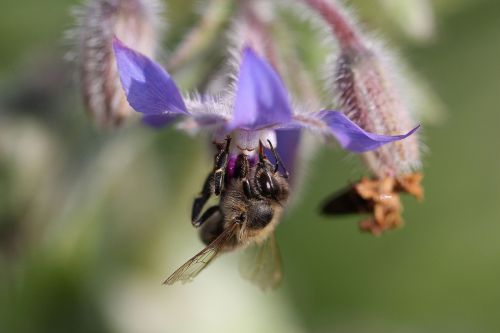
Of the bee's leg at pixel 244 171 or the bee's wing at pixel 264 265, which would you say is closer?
the bee's leg at pixel 244 171

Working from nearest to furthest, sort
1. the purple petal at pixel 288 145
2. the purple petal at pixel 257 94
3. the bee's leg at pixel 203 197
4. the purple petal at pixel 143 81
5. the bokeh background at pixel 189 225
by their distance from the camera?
the purple petal at pixel 257 94 < the purple petal at pixel 143 81 < the bee's leg at pixel 203 197 < the purple petal at pixel 288 145 < the bokeh background at pixel 189 225

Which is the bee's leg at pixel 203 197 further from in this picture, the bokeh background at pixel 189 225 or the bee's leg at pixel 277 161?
the bokeh background at pixel 189 225

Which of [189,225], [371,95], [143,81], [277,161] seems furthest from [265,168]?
[189,225]

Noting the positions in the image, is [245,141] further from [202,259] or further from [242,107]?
[242,107]

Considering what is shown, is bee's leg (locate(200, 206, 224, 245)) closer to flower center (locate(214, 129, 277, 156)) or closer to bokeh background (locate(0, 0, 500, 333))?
flower center (locate(214, 129, 277, 156))

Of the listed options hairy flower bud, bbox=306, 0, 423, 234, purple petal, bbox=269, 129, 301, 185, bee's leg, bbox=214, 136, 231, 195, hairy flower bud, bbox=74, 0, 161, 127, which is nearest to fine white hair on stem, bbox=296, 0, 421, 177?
hairy flower bud, bbox=306, 0, 423, 234

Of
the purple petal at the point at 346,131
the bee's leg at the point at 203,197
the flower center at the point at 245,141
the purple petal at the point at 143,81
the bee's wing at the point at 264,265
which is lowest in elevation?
the bee's wing at the point at 264,265

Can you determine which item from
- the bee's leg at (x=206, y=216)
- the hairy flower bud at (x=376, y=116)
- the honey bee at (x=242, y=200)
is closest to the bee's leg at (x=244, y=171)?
the honey bee at (x=242, y=200)

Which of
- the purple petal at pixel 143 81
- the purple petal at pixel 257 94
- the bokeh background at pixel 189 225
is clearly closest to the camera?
the purple petal at pixel 257 94
